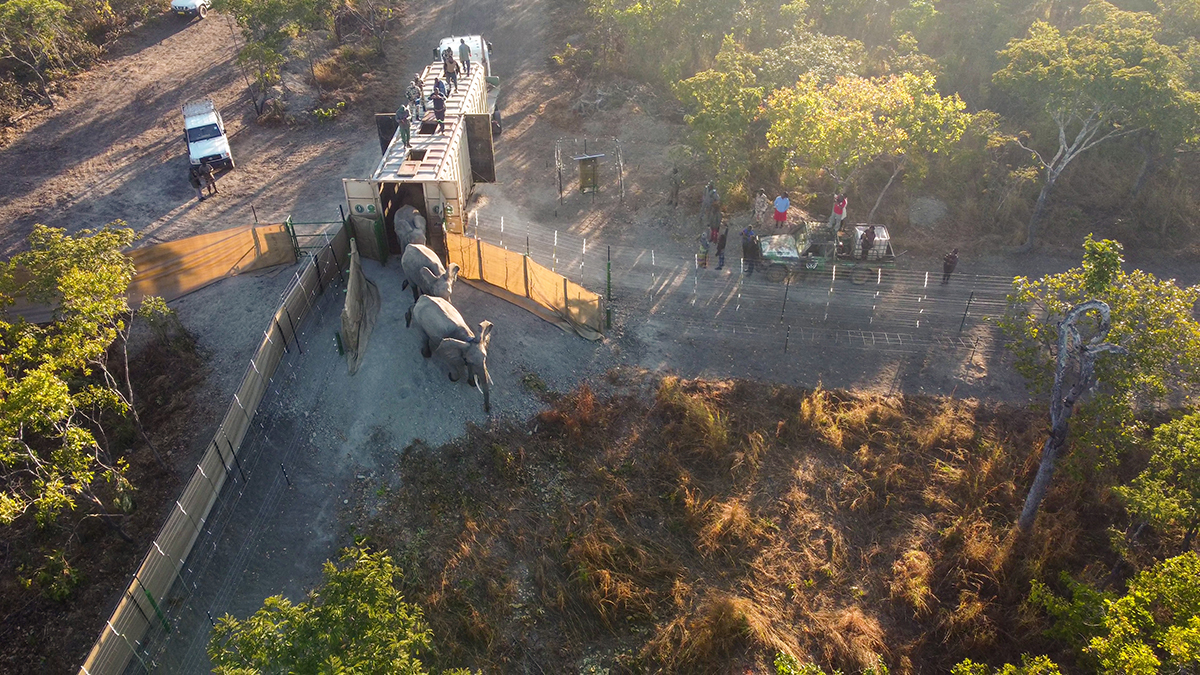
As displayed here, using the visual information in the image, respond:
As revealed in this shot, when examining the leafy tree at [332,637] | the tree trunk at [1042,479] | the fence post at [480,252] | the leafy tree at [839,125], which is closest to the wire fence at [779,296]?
the fence post at [480,252]

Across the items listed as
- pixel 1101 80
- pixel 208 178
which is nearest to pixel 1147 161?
pixel 1101 80

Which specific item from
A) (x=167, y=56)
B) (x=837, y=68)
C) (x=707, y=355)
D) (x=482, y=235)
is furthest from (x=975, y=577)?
(x=167, y=56)

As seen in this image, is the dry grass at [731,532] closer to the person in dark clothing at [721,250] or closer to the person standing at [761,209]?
the person in dark clothing at [721,250]

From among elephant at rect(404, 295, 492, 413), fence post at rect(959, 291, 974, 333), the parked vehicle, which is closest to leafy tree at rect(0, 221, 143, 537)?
elephant at rect(404, 295, 492, 413)

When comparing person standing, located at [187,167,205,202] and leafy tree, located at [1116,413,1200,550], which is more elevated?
person standing, located at [187,167,205,202]

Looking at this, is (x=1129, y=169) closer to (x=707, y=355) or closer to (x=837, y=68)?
(x=837, y=68)

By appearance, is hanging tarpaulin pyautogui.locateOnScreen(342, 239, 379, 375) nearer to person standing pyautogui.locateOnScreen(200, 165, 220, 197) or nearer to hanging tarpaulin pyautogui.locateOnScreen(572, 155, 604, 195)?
hanging tarpaulin pyautogui.locateOnScreen(572, 155, 604, 195)
